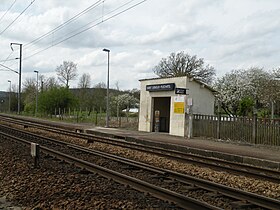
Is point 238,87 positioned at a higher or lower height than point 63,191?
higher

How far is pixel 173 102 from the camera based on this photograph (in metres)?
29.3

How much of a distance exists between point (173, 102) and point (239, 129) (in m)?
6.79

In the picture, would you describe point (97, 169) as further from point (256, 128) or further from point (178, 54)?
point (178, 54)

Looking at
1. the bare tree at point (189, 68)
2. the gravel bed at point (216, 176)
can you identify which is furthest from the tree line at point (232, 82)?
the gravel bed at point (216, 176)

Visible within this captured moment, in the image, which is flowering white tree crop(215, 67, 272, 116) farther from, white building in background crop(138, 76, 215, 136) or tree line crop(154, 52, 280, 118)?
white building in background crop(138, 76, 215, 136)

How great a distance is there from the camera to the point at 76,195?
319 inches

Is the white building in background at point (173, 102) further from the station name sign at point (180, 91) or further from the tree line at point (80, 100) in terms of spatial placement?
the tree line at point (80, 100)

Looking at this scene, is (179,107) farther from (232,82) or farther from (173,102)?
(232,82)

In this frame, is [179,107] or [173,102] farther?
[173,102]

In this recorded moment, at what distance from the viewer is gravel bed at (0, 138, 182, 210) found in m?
7.38

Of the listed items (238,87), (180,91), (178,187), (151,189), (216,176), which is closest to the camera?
(151,189)

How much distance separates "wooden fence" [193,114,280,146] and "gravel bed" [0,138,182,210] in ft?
44.0

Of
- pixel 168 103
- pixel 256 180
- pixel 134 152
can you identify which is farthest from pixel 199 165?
pixel 168 103

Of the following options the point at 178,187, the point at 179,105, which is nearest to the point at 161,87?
the point at 179,105
